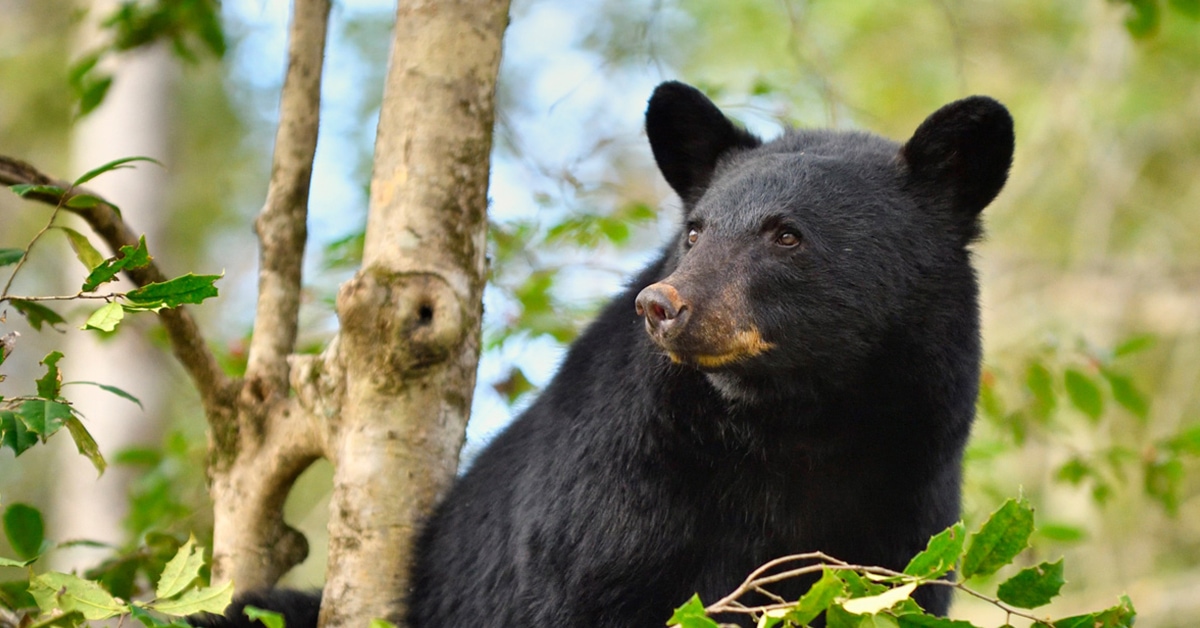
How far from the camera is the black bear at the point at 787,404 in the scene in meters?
2.99

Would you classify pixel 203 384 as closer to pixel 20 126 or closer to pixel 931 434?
pixel 931 434

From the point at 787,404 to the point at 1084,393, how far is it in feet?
6.51

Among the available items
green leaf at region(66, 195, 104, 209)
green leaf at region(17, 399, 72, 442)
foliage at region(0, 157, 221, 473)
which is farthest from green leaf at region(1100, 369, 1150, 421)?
green leaf at region(17, 399, 72, 442)

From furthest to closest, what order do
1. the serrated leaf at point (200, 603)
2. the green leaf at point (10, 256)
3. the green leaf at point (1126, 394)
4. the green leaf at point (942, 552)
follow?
the green leaf at point (1126, 394)
the green leaf at point (10, 256)
the serrated leaf at point (200, 603)
the green leaf at point (942, 552)

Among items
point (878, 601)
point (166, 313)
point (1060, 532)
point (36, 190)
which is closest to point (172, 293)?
point (36, 190)

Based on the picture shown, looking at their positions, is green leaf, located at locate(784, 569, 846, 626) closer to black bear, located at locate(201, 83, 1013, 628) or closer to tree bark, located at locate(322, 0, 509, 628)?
black bear, located at locate(201, 83, 1013, 628)

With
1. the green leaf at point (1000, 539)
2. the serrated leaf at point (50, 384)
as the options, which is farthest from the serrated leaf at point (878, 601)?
the serrated leaf at point (50, 384)

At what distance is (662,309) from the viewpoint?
2.68 m

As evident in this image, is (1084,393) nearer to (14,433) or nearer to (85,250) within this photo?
(85,250)

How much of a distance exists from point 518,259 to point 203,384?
1904mm

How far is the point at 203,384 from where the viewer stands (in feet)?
11.8

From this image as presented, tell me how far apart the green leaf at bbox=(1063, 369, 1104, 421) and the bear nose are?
2.39 meters

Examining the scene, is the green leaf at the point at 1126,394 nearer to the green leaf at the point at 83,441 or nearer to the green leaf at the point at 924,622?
the green leaf at the point at 924,622

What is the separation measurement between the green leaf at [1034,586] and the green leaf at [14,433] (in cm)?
181
